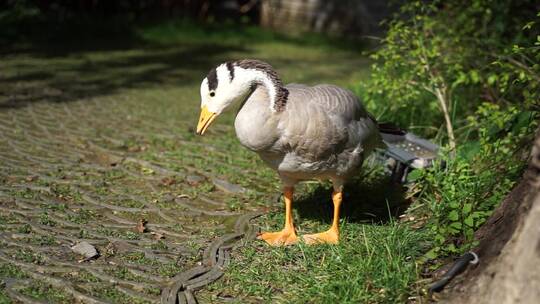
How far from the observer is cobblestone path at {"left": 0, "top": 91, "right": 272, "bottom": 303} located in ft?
11.5

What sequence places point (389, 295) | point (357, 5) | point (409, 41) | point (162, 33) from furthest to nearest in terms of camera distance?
point (357, 5), point (162, 33), point (409, 41), point (389, 295)

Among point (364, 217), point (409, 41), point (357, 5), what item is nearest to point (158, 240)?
point (364, 217)

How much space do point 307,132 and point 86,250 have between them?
5.31 feet

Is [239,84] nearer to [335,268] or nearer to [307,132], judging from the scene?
[307,132]

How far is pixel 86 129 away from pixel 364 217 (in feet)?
11.4

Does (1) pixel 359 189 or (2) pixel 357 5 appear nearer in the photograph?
(1) pixel 359 189

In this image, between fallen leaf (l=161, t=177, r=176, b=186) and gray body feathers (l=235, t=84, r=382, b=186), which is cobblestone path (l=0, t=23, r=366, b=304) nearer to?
fallen leaf (l=161, t=177, r=176, b=186)

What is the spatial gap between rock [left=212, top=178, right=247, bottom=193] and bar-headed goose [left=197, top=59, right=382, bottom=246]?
3.55 ft

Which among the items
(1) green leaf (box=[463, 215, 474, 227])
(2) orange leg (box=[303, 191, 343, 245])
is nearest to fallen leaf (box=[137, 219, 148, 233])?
(2) orange leg (box=[303, 191, 343, 245])

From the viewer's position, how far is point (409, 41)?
5.91 m

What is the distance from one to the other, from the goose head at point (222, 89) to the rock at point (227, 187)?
131 cm

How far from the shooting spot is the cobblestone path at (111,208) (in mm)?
3500

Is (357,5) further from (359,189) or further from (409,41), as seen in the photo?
(359,189)

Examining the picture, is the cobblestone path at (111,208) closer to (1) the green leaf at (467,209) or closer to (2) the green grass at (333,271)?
(2) the green grass at (333,271)
